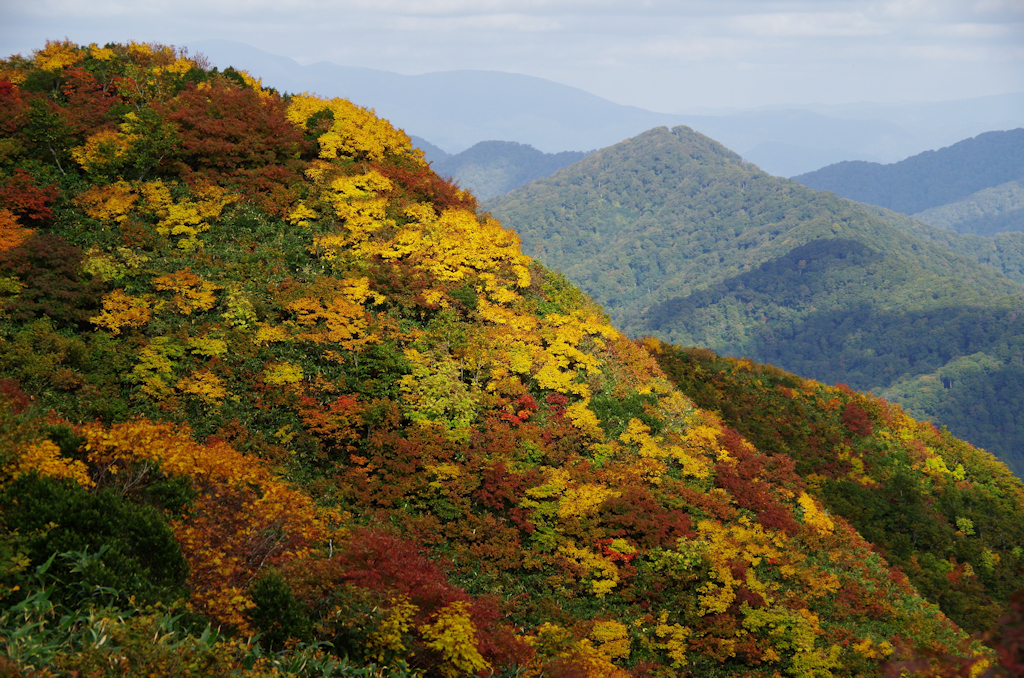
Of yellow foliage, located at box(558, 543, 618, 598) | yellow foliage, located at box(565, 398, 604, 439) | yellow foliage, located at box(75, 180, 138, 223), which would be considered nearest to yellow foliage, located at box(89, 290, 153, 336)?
yellow foliage, located at box(75, 180, 138, 223)

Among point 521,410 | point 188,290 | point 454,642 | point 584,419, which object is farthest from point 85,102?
point 454,642

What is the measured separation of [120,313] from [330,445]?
308 inches

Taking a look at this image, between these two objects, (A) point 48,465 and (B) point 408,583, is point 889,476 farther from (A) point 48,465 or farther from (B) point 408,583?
(A) point 48,465

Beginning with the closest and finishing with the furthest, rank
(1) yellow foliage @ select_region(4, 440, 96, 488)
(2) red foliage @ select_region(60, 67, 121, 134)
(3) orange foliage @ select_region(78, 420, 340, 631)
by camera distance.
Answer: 1. (1) yellow foliage @ select_region(4, 440, 96, 488)
2. (3) orange foliage @ select_region(78, 420, 340, 631)
3. (2) red foliage @ select_region(60, 67, 121, 134)

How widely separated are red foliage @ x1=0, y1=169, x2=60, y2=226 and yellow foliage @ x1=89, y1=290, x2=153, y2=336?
5.42m

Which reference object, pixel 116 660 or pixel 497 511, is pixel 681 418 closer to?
pixel 497 511

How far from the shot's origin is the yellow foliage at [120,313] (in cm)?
2094

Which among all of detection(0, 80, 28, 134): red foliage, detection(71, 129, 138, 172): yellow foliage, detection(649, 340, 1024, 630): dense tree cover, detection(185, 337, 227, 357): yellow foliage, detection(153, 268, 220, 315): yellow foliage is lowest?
Answer: detection(649, 340, 1024, 630): dense tree cover

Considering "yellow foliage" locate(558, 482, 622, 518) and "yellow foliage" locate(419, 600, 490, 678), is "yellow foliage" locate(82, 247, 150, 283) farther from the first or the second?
"yellow foliage" locate(419, 600, 490, 678)

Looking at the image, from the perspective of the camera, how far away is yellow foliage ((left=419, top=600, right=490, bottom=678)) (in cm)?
1238

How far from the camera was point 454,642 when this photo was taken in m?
12.6

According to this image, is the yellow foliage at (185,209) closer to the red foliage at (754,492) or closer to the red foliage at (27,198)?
the red foliage at (27,198)

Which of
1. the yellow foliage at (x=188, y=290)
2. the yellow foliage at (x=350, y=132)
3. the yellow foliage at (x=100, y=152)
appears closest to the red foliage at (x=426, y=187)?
the yellow foliage at (x=350, y=132)

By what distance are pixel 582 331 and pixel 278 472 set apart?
1346 cm
